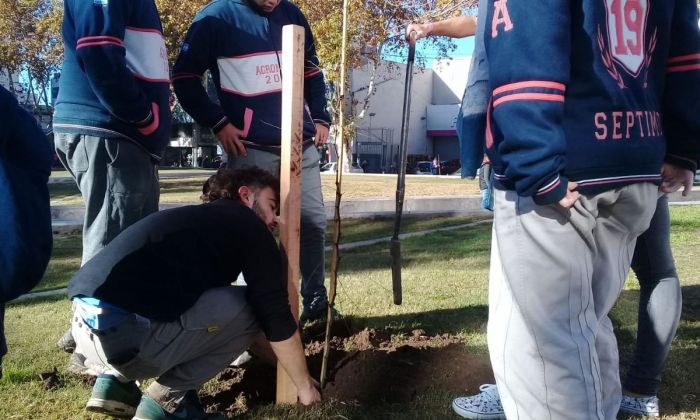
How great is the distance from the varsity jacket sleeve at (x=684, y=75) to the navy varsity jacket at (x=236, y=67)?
2.03m

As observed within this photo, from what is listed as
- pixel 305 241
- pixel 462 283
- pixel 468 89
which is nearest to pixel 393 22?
pixel 462 283

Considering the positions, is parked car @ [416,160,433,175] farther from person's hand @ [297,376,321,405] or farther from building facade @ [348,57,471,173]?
person's hand @ [297,376,321,405]

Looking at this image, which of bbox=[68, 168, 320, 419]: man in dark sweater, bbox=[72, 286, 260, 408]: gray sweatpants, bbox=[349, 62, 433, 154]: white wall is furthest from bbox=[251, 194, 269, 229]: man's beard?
bbox=[349, 62, 433, 154]: white wall

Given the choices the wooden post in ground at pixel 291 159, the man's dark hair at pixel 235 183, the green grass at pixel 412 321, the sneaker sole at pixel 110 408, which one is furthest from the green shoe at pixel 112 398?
the man's dark hair at pixel 235 183

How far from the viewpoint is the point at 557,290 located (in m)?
1.78

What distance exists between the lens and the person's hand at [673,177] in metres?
2.09

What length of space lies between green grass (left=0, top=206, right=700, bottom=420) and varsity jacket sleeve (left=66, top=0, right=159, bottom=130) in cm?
133

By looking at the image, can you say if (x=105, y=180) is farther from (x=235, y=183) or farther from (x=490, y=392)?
(x=490, y=392)

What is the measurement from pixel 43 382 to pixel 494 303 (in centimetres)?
221

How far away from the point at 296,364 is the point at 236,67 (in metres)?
1.69

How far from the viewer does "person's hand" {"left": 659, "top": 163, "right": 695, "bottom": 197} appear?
2088 millimetres

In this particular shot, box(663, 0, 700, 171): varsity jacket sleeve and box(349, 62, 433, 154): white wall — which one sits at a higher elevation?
box(349, 62, 433, 154): white wall

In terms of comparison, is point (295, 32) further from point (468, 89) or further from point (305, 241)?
point (305, 241)

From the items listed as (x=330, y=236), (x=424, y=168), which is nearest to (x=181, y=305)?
(x=330, y=236)
